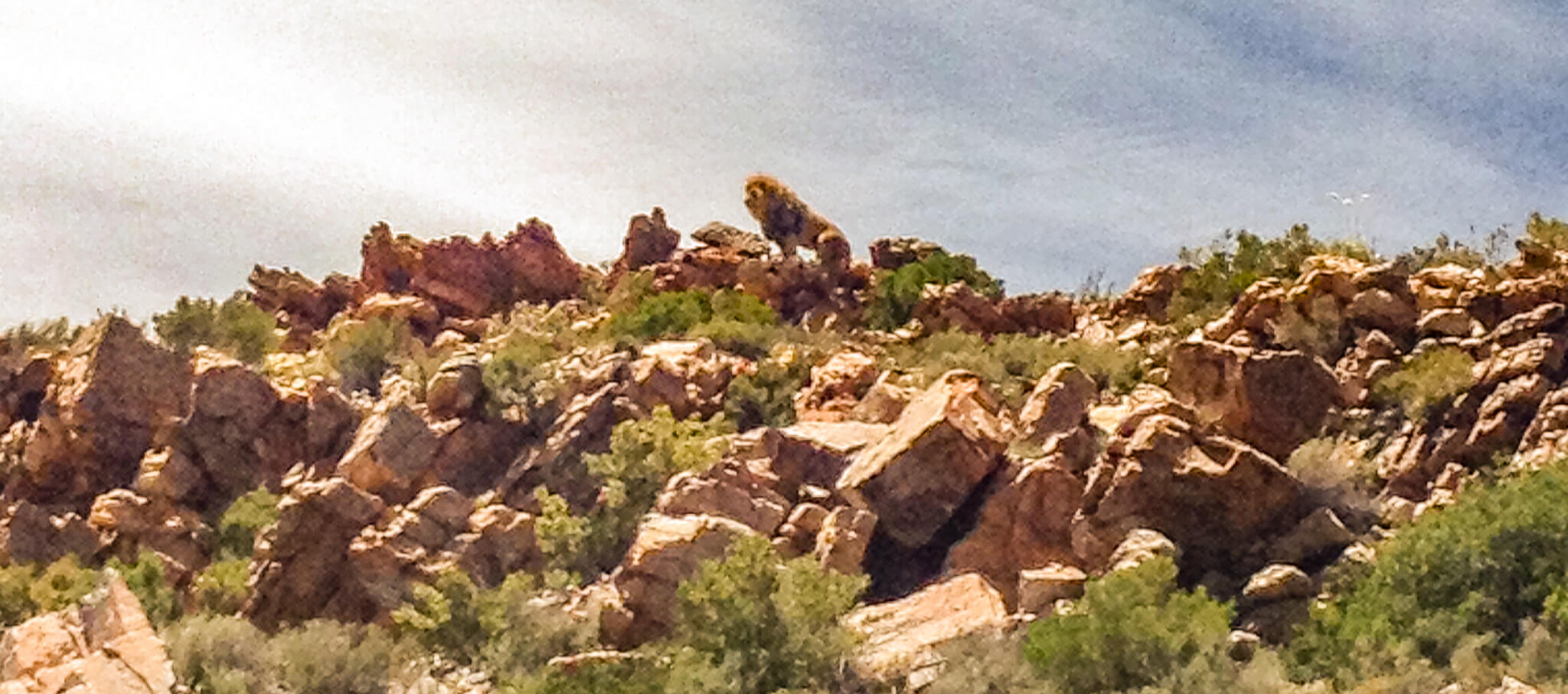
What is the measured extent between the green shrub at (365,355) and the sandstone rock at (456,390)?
6.59 m

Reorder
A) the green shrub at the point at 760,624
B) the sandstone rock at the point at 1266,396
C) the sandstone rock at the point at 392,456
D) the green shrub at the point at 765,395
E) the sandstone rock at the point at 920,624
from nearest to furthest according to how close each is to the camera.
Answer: the green shrub at the point at 760,624
the sandstone rock at the point at 920,624
the sandstone rock at the point at 1266,396
the sandstone rock at the point at 392,456
the green shrub at the point at 765,395

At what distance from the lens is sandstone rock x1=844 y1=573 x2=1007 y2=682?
18.3m

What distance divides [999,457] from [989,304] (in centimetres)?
1901

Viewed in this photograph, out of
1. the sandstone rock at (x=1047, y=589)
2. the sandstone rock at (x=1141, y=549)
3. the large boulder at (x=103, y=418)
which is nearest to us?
the sandstone rock at (x=1141, y=549)

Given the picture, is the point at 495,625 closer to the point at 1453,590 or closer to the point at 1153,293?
the point at 1453,590

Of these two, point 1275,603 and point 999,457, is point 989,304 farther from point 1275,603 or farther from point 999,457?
point 1275,603

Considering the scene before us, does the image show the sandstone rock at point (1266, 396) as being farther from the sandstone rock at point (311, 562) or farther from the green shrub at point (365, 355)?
the green shrub at point (365, 355)

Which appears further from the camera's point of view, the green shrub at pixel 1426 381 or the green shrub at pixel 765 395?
the green shrub at pixel 765 395

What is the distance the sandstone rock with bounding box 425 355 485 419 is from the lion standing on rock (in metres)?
22.9

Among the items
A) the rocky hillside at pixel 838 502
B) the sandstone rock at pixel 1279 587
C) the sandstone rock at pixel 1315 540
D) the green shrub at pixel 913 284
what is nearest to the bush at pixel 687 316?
the rocky hillside at pixel 838 502

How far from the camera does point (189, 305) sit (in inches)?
1750

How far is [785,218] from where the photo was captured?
54.0 metres

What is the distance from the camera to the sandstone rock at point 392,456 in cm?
2850

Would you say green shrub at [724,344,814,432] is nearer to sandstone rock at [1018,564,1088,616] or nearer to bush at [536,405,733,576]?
bush at [536,405,733,576]
